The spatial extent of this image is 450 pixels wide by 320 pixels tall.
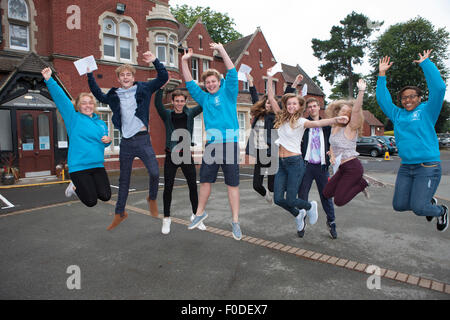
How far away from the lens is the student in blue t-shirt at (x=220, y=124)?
13.4ft

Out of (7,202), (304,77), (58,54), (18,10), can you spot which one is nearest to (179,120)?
(7,202)

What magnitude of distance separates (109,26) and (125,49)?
1.31m

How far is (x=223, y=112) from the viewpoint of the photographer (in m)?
4.11

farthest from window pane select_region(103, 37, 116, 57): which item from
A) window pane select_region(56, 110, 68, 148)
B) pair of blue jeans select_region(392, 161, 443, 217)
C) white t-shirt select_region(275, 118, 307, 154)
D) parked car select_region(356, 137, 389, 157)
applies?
parked car select_region(356, 137, 389, 157)

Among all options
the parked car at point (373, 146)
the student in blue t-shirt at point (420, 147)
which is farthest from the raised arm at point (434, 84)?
the parked car at point (373, 146)

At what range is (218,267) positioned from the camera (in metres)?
4.10

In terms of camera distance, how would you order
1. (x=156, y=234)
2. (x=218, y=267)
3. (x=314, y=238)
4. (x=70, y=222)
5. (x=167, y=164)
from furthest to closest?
(x=70, y=222) → (x=156, y=234) → (x=314, y=238) → (x=167, y=164) → (x=218, y=267)

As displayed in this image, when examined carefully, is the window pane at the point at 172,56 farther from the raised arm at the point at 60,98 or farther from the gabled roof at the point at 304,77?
the gabled roof at the point at 304,77

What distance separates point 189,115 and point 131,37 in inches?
556

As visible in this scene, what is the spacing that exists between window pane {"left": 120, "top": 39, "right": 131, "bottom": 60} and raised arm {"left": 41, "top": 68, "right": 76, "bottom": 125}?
13698 mm

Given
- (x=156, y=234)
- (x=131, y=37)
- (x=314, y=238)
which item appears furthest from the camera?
(x=131, y=37)

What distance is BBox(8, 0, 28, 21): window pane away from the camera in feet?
45.4
